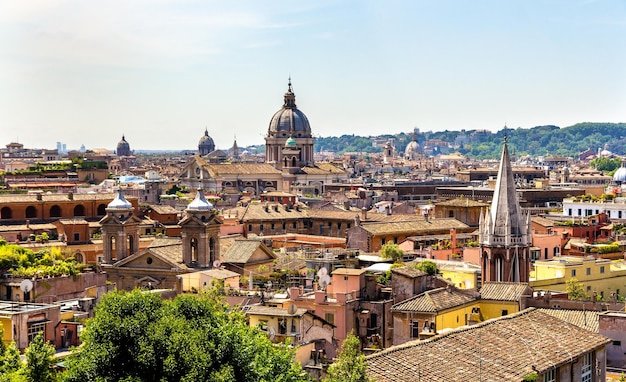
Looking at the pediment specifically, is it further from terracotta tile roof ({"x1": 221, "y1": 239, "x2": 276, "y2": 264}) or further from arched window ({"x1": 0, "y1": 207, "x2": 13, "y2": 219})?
arched window ({"x1": 0, "y1": 207, "x2": 13, "y2": 219})

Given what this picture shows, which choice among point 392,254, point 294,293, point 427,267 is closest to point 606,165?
point 392,254

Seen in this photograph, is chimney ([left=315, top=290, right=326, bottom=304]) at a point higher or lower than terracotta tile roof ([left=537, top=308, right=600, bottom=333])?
higher

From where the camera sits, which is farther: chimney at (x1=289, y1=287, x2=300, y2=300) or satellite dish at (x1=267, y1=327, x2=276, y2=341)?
chimney at (x1=289, y1=287, x2=300, y2=300)

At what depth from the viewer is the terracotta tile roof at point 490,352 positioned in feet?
71.4

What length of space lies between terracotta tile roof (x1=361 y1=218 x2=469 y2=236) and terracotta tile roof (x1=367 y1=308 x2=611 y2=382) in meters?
28.2

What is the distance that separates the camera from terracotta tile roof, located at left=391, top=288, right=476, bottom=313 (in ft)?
101

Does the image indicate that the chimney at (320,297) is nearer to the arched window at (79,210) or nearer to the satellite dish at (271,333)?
the satellite dish at (271,333)

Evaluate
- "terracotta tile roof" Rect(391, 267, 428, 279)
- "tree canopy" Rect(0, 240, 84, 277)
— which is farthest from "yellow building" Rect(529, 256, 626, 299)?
"tree canopy" Rect(0, 240, 84, 277)

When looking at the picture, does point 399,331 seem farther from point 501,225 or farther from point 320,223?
point 320,223

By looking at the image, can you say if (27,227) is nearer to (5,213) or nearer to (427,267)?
(5,213)

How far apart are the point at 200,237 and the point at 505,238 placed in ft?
35.3

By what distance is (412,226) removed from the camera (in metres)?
57.7

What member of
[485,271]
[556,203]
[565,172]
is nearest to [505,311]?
[485,271]

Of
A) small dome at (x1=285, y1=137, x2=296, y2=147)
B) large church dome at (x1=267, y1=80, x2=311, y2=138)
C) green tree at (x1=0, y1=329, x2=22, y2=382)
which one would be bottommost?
green tree at (x1=0, y1=329, x2=22, y2=382)
